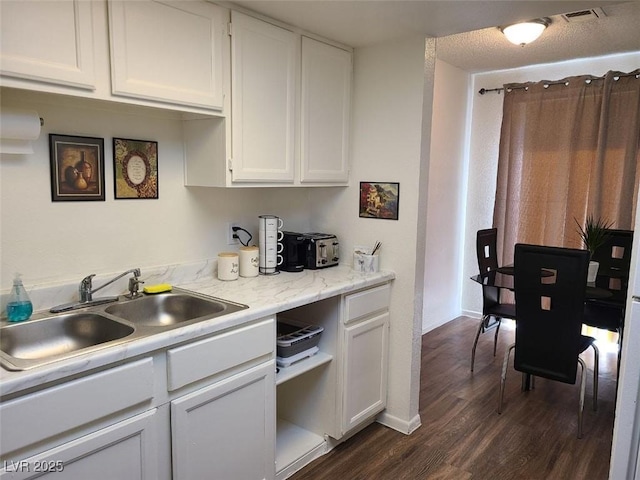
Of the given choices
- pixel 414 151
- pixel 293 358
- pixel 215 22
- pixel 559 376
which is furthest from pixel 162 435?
pixel 559 376

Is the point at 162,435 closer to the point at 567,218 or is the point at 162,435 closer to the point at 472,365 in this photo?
the point at 472,365

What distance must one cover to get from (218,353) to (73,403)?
518mm

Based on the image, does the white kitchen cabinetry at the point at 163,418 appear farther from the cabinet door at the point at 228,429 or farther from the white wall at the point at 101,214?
the white wall at the point at 101,214

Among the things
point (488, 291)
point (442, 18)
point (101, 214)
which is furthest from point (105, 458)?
point (488, 291)

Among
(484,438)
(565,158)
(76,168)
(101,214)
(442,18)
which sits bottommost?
(484,438)

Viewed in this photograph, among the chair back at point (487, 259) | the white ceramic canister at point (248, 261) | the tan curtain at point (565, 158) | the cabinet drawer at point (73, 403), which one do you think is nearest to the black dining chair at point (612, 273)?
the tan curtain at point (565, 158)

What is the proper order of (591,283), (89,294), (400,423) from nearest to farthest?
(89,294)
(400,423)
(591,283)

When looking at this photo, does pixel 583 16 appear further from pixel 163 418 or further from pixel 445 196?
pixel 163 418

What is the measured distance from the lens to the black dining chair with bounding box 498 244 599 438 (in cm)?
251

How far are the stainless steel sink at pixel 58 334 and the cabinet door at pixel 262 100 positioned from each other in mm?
819

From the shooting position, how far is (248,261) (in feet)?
8.06

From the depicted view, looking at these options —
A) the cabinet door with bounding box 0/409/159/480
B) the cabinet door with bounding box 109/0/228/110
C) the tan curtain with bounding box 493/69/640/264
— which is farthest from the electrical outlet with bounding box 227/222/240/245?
the tan curtain with bounding box 493/69/640/264

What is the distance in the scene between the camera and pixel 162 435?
62.8 inches

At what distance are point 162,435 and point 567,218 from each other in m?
3.66
